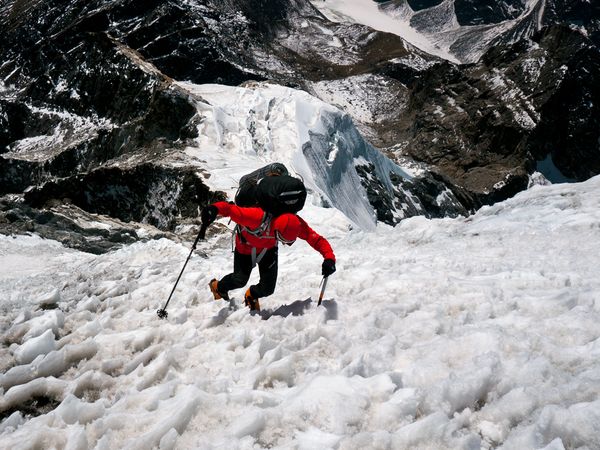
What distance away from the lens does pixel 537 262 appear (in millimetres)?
6000

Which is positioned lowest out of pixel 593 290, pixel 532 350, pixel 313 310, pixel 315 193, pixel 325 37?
pixel 315 193

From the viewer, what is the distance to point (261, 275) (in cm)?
573

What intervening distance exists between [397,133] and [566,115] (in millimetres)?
32762

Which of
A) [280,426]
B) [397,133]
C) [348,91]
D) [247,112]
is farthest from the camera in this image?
[348,91]

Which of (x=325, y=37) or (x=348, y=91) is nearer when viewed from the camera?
(x=348, y=91)

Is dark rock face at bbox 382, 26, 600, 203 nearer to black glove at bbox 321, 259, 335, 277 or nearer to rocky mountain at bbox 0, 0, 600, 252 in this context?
rocky mountain at bbox 0, 0, 600, 252

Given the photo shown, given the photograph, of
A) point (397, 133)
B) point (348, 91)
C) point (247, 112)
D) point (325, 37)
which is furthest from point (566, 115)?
point (325, 37)

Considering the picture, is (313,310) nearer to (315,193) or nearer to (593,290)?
(593,290)

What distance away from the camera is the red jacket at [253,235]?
Answer: 5.19 metres

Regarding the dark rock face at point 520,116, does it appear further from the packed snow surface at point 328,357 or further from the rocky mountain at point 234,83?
the packed snow surface at point 328,357

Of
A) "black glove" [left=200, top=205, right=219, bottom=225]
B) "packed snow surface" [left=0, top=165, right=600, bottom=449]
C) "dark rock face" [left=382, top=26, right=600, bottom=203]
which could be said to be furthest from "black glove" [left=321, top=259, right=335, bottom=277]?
"dark rock face" [left=382, top=26, right=600, bottom=203]

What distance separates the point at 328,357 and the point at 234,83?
120785 millimetres

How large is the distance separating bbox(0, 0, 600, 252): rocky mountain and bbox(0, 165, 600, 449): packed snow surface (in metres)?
8.31

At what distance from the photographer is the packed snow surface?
314 cm
